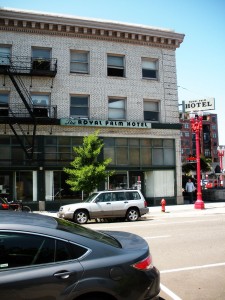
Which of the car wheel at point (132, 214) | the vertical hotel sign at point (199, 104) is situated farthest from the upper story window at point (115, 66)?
the car wheel at point (132, 214)

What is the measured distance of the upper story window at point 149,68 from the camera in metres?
23.6

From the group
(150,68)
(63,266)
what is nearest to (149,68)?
(150,68)

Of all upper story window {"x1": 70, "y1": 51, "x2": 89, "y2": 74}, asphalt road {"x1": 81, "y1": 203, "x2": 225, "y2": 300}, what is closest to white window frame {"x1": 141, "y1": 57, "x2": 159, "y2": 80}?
upper story window {"x1": 70, "y1": 51, "x2": 89, "y2": 74}

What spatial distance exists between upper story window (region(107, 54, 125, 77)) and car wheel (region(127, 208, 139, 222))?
37.0 ft

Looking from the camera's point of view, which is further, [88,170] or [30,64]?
[30,64]

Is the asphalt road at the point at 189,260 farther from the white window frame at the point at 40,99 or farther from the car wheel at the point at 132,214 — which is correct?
the white window frame at the point at 40,99

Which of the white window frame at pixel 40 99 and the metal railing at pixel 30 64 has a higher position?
the metal railing at pixel 30 64

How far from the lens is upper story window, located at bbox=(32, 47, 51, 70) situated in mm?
20969

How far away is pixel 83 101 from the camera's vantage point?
2184cm

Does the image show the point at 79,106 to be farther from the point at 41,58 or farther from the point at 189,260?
the point at 189,260

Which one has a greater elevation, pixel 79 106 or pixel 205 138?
pixel 205 138

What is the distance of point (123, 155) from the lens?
71.9ft

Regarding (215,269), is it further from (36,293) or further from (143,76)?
(143,76)

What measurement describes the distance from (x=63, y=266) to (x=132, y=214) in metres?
12.3
